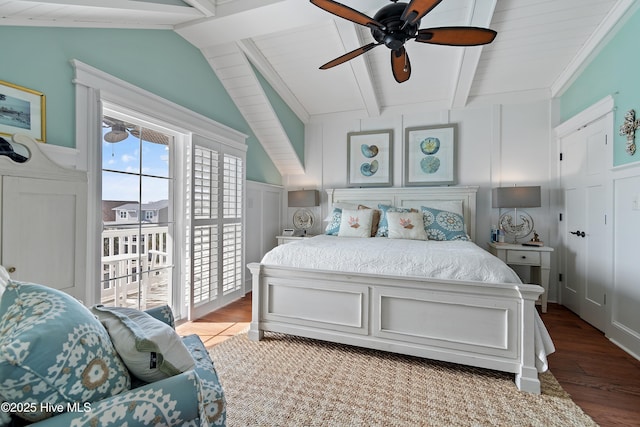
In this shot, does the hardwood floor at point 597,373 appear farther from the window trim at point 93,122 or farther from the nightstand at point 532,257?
the window trim at point 93,122

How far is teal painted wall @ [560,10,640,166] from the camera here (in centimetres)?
238

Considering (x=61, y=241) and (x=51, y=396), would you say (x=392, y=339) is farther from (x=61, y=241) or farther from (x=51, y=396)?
(x=61, y=241)

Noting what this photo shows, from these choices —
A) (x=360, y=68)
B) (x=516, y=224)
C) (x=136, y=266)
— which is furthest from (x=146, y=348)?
(x=516, y=224)

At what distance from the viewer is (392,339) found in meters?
2.28

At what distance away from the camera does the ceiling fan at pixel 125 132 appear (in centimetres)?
246

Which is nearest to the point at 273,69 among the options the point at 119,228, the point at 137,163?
the point at 137,163

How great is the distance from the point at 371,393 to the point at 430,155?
10.9 ft

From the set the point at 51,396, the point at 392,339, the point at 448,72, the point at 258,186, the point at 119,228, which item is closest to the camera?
the point at 51,396

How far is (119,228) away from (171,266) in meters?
0.68

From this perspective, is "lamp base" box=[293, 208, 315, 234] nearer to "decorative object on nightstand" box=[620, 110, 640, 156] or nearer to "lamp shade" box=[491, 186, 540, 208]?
"lamp shade" box=[491, 186, 540, 208]

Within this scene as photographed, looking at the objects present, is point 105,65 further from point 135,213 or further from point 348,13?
point 348,13

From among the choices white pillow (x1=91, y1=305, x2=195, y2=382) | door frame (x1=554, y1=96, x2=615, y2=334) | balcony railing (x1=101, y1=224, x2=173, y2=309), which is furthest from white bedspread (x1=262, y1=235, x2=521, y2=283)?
white pillow (x1=91, y1=305, x2=195, y2=382)

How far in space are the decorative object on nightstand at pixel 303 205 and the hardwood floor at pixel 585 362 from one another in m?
1.76

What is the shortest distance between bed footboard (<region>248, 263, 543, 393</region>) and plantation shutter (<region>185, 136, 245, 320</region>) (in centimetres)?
87
